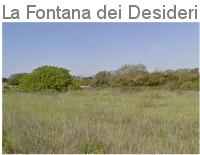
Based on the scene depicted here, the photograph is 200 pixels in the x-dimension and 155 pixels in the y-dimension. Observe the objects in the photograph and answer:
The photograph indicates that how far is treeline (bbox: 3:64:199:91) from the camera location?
33.6 feet

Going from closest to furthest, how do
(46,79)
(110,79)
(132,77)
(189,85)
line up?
(46,79) < (110,79) < (189,85) < (132,77)

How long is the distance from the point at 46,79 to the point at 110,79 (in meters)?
3.19

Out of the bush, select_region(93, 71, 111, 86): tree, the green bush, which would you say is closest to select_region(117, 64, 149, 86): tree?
select_region(93, 71, 111, 86): tree

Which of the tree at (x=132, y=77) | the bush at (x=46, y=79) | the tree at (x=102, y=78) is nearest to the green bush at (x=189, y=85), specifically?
the tree at (x=132, y=77)

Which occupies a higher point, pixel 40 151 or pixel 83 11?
pixel 83 11

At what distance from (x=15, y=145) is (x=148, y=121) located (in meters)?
1.76

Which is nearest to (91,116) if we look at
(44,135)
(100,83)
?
(44,135)

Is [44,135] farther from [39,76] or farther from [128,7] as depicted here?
[39,76]

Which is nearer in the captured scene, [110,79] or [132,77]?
[110,79]

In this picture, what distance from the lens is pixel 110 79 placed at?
13.7 meters

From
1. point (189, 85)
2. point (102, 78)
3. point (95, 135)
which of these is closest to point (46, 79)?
point (102, 78)

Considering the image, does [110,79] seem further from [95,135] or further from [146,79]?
[95,135]

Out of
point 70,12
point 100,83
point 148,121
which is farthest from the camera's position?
point 100,83

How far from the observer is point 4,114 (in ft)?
15.7
